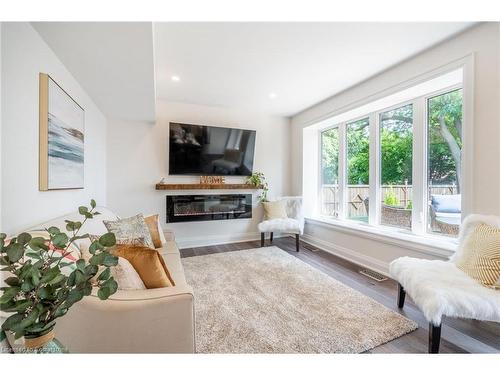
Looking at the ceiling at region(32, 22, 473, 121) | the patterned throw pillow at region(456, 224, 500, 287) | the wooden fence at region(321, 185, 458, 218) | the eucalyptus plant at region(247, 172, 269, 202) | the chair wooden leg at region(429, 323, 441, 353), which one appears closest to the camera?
the chair wooden leg at region(429, 323, 441, 353)

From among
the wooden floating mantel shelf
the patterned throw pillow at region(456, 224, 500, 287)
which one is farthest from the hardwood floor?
the wooden floating mantel shelf

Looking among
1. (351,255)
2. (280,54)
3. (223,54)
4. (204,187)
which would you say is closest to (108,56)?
(223,54)

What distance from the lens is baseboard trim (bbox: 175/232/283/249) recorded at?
3.76 meters

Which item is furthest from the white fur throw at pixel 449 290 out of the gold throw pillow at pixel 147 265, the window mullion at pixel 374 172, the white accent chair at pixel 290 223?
the white accent chair at pixel 290 223

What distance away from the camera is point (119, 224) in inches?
77.5

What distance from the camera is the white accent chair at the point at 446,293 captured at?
1.28m

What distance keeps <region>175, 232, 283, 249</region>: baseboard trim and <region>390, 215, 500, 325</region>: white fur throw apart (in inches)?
105

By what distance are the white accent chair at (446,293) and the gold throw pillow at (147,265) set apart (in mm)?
1544

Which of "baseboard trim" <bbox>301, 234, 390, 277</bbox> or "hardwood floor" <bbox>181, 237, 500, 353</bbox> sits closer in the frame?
"hardwood floor" <bbox>181, 237, 500, 353</bbox>

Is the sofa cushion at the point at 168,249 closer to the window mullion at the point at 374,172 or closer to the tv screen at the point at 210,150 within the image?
the tv screen at the point at 210,150

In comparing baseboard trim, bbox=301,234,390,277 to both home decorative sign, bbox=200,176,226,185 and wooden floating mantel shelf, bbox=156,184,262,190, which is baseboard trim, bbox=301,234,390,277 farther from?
home decorative sign, bbox=200,176,226,185

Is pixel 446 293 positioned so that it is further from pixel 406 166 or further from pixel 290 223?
pixel 290 223
